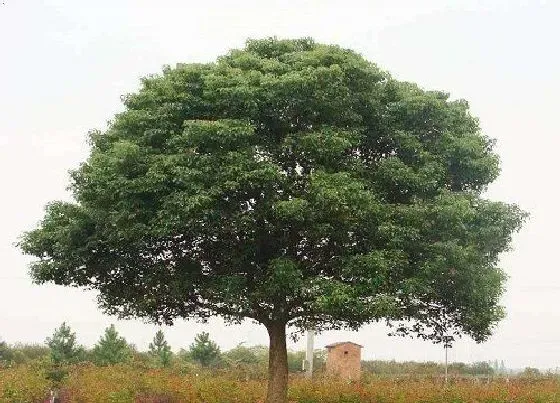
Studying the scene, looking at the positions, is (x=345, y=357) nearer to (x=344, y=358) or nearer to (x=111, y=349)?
(x=344, y=358)

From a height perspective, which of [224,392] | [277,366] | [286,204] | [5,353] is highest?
[286,204]

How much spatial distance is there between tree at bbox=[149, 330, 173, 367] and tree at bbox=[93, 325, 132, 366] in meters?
1.97

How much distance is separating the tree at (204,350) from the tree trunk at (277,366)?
1096 inches

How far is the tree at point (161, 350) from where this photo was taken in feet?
138

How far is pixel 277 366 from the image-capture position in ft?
61.5

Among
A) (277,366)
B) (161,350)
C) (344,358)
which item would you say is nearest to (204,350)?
(161,350)

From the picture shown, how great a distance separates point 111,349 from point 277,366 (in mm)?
25721

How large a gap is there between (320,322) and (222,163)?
6.30 m

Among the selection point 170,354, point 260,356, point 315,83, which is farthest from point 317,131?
point 260,356

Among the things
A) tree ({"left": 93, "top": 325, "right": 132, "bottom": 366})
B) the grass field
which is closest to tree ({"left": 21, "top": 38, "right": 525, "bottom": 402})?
the grass field

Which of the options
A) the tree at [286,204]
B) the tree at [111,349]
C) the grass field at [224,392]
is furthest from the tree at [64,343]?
the tree at [286,204]

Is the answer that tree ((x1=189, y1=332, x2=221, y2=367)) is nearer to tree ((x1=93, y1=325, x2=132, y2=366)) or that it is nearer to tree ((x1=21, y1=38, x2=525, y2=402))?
tree ((x1=93, y1=325, x2=132, y2=366))

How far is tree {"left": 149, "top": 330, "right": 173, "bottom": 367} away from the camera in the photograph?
42.0 metres

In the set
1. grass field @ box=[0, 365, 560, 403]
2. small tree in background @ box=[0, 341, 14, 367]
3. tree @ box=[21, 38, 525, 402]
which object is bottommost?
grass field @ box=[0, 365, 560, 403]
